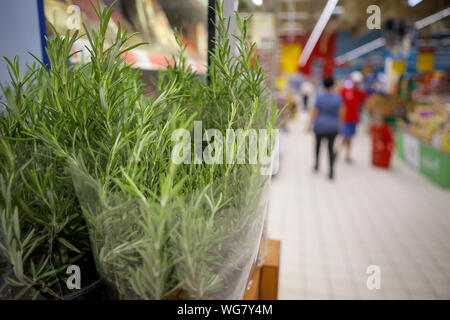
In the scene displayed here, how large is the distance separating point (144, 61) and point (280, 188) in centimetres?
301

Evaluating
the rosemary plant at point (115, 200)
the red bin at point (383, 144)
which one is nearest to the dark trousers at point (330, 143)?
the red bin at point (383, 144)

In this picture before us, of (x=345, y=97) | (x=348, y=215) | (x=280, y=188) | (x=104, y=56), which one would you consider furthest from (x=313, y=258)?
(x=345, y=97)

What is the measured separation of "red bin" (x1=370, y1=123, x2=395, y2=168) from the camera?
466 cm

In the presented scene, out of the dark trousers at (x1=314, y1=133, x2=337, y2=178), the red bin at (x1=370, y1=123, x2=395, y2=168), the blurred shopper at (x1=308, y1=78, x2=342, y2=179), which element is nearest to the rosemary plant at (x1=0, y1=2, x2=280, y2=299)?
the blurred shopper at (x1=308, y1=78, x2=342, y2=179)

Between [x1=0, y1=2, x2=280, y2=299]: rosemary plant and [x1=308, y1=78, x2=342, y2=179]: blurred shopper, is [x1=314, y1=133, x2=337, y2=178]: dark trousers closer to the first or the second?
[x1=308, y1=78, x2=342, y2=179]: blurred shopper

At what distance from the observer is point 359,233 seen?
2688mm

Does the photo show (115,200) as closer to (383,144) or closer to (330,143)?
(330,143)

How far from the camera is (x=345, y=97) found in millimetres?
5090

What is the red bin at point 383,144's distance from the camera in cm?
466

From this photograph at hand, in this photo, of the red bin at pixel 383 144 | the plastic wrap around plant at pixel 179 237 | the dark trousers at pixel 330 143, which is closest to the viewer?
the plastic wrap around plant at pixel 179 237

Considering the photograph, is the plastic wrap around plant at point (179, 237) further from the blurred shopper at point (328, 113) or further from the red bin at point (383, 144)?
the red bin at point (383, 144)

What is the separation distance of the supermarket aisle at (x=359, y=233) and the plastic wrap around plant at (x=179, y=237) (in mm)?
1547
